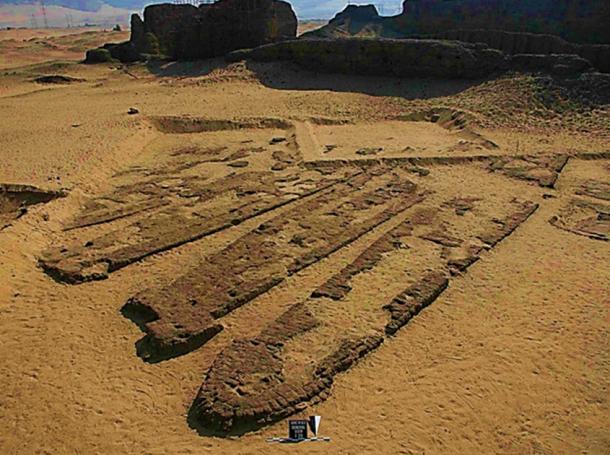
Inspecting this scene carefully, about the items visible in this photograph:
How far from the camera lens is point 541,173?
9.60 metres

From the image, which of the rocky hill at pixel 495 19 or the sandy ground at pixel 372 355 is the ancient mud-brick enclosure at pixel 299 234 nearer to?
the sandy ground at pixel 372 355

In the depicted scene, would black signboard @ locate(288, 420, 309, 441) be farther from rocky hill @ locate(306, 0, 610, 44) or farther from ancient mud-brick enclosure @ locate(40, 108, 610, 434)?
rocky hill @ locate(306, 0, 610, 44)

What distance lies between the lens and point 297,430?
3961mm

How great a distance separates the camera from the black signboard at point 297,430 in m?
3.95

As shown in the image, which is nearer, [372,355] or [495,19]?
[372,355]

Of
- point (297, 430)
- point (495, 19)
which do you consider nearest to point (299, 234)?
point (297, 430)

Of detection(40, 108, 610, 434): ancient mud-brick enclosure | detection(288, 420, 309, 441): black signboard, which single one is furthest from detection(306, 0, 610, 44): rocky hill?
detection(288, 420, 309, 441): black signboard

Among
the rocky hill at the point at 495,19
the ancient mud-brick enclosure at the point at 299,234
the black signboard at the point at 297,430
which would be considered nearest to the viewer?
the black signboard at the point at 297,430

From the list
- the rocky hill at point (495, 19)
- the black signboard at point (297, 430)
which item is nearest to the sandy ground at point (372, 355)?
the black signboard at point (297, 430)

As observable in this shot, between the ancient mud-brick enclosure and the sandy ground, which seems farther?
the ancient mud-brick enclosure

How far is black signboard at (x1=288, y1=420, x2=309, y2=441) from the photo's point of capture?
3.95m

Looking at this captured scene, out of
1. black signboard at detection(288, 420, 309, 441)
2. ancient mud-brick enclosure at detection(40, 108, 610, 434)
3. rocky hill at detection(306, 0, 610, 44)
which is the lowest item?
black signboard at detection(288, 420, 309, 441)

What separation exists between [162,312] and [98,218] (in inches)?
123

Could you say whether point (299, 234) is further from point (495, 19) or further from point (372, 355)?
point (495, 19)
